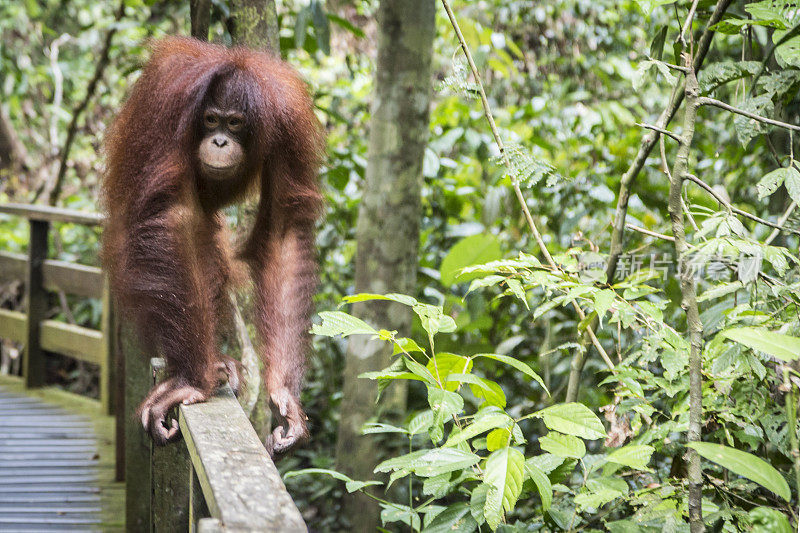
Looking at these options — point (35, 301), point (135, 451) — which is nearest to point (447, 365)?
point (135, 451)

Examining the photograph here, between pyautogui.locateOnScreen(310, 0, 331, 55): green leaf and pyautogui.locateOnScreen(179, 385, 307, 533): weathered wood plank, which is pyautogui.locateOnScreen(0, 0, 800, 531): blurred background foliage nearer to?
pyautogui.locateOnScreen(310, 0, 331, 55): green leaf

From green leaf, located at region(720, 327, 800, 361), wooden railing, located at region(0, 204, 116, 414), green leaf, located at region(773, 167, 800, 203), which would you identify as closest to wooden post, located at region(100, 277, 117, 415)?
wooden railing, located at region(0, 204, 116, 414)

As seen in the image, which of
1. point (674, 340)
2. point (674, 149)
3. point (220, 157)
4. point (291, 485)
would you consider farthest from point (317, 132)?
point (674, 149)

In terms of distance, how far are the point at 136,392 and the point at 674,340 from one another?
1721 millimetres

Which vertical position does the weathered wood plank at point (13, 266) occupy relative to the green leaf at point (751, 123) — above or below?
below

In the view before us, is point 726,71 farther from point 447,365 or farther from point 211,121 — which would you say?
point 211,121

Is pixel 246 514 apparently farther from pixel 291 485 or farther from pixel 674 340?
pixel 291 485

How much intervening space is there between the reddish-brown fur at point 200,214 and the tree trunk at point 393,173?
0.68 metres

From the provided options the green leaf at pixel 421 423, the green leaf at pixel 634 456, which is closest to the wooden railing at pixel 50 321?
the green leaf at pixel 421 423

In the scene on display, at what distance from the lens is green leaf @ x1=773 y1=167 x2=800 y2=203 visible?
55.6 inches

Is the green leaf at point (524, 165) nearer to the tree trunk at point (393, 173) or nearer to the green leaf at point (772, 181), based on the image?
the green leaf at point (772, 181)

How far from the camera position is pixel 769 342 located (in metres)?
1.03

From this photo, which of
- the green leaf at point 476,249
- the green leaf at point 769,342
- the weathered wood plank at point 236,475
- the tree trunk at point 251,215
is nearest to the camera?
the weathered wood plank at point 236,475

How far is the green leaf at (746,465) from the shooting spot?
1.03 meters
